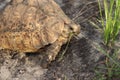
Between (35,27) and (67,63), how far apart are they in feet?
1.45

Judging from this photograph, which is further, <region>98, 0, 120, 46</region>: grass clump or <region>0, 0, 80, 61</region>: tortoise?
<region>0, 0, 80, 61</region>: tortoise

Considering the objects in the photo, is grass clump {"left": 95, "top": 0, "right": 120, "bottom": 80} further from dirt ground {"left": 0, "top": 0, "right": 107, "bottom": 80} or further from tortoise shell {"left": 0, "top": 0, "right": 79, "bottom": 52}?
tortoise shell {"left": 0, "top": 0, "right": 79, "bottom": 52}

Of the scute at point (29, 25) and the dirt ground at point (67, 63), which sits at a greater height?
the scute at point (29, 25)

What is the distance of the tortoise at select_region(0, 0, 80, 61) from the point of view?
2551 millimetres

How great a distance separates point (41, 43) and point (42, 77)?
31 cm

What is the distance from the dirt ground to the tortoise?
9cm

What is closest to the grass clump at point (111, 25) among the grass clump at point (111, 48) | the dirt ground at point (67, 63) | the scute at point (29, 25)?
the grass clump at point (111, 48)

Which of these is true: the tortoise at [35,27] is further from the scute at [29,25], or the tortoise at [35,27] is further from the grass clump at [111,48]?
the grass clump at [111,48]

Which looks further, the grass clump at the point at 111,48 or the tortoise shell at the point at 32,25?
the tortoise shell at the point at 32,25

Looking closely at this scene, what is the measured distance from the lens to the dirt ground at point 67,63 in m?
2.47

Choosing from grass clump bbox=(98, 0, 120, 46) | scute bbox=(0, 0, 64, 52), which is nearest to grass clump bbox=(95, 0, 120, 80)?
grass clump bbox=(98, 0, 120, 46)

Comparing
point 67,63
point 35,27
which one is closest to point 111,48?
point 67,63

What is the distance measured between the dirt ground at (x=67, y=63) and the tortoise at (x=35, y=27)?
0.09 meters

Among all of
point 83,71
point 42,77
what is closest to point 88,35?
point 83,71
